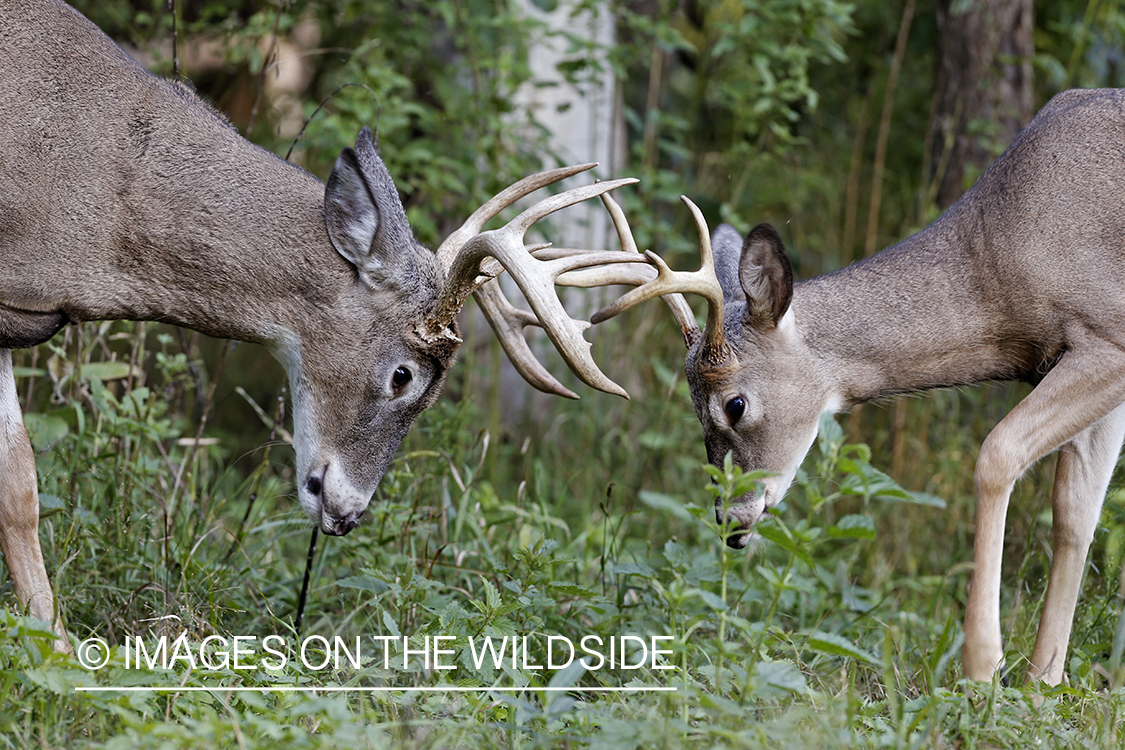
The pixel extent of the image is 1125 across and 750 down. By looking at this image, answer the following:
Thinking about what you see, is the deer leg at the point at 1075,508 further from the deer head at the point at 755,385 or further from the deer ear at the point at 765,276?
the deer ear at the point at 765,276

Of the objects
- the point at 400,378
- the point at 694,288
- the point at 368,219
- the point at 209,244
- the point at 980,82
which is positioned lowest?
the point at 400,378

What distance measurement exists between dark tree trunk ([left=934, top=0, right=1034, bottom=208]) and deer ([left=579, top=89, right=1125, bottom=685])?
6.15ft

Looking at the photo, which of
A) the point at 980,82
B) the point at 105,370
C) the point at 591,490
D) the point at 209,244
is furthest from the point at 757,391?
the point at 980,82

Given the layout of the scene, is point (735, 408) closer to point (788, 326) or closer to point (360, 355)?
point (788, 326)

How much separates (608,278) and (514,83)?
2214mm

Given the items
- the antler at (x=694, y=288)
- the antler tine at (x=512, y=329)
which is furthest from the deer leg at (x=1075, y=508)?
the antler tine at (x=512, y=329)

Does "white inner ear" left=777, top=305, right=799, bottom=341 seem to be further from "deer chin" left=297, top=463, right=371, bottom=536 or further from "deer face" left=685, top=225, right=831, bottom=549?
"deer chin" left=297, top=463, right=371, bottom=536

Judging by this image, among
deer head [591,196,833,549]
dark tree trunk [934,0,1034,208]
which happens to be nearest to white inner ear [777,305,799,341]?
deer head [591,196,833,549]

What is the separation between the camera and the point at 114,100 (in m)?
3.94

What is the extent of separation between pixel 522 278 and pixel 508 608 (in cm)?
113

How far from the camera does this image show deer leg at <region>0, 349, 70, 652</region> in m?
3.89

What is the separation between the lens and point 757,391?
461 cm

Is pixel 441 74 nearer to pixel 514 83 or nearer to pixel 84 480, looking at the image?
pixel 514 83

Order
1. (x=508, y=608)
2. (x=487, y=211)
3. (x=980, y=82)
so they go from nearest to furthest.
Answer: (x=508, y=608)
(x=487, y=211)
(x=980, y=82)
